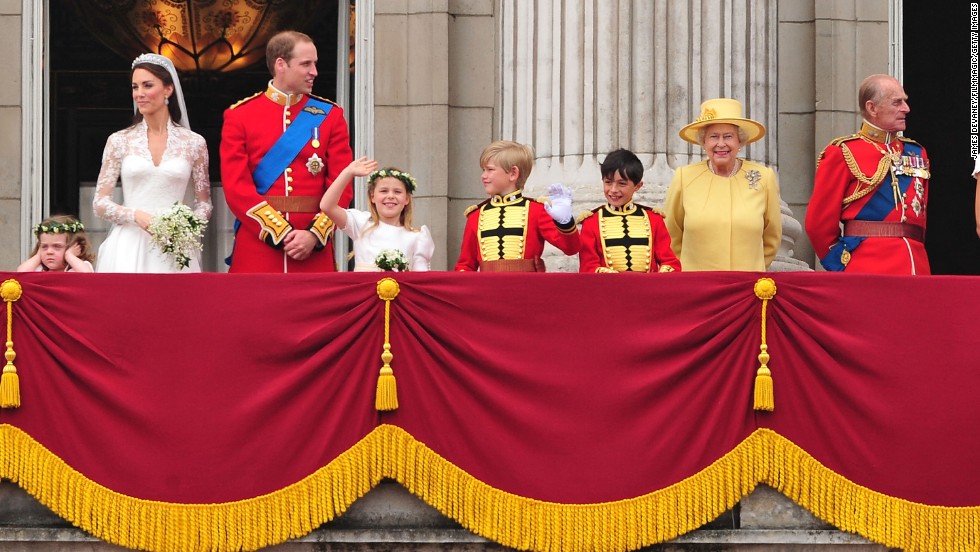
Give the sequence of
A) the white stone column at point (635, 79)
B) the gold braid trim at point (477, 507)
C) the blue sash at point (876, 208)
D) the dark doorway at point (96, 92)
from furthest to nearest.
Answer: the dark doorway at point (96, 92) → the white stone column at point (635, 79) → the blue sash at point (876, 208) → the gold braid trim at point (477, 507)

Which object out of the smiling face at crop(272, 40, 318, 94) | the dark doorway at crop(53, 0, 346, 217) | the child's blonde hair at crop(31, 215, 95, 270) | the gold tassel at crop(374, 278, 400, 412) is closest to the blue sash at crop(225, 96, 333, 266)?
the smiling face at crop(272, 40, 318, 94)

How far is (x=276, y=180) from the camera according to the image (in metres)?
9.32

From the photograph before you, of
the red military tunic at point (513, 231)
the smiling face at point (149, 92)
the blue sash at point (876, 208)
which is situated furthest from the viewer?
the blue sash at point (876, 208)

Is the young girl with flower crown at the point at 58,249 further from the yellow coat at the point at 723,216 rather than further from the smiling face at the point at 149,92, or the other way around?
the yellow coat at the point at 723,216

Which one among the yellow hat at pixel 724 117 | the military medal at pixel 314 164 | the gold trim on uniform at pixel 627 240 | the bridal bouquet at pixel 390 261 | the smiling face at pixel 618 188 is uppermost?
the yellow hat at pixel 724 117

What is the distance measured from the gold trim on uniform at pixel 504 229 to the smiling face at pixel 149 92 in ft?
5.48

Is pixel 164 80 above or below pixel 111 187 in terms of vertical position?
above

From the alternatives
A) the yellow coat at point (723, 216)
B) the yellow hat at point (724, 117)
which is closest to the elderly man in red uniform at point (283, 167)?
the yellow coat at point (723, 216)

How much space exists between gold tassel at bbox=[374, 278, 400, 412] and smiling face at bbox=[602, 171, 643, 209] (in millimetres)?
1444

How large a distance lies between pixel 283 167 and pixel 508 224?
1.14 metres

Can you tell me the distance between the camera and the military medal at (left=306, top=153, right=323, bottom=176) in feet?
30.6

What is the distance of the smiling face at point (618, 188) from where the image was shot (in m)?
9.19

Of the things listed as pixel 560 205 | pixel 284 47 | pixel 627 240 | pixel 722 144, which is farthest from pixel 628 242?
pixel 284 47

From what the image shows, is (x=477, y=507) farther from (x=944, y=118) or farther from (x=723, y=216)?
(x=944, y=118)
